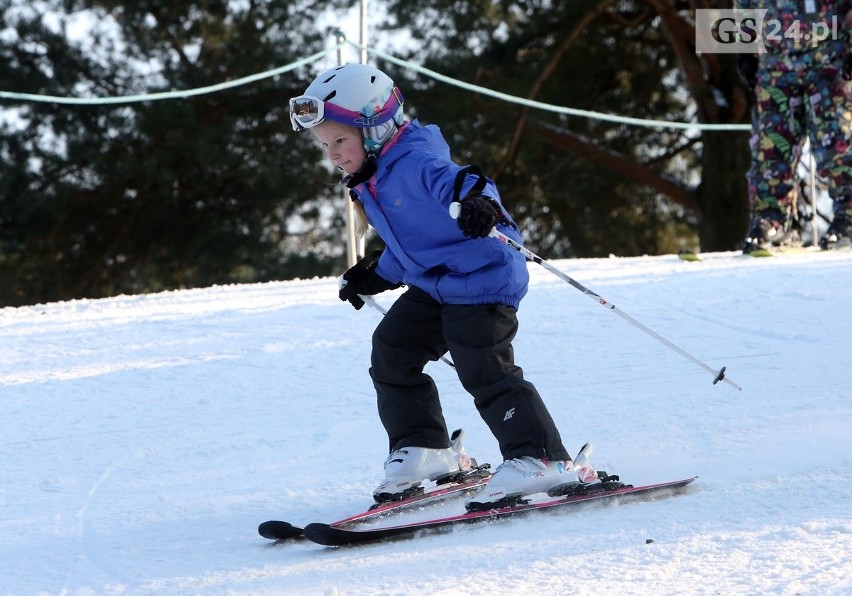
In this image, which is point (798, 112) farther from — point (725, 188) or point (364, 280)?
point (725, 188)

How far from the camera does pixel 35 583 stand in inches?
104

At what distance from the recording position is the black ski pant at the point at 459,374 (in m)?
3.04

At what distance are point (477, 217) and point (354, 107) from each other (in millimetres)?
491

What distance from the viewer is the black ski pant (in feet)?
9.97

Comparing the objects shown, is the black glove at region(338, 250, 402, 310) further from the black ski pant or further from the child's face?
the child's face

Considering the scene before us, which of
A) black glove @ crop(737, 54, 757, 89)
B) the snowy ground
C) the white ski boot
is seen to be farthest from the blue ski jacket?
black glove @ crop(737, 54, 757, 89)

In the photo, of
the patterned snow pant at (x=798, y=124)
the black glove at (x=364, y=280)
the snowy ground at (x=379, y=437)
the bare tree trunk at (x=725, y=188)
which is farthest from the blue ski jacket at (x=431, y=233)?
the bare tree trunk at (x=725, y=188)

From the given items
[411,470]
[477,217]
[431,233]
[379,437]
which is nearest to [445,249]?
[431,233]

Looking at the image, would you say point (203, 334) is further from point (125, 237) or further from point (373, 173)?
point (125, 237)

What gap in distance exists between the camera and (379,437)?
4008 millimetres

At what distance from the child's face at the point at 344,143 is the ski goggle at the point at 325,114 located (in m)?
0.03

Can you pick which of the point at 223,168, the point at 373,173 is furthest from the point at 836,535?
the point at 223,168

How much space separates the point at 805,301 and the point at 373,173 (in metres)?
3.20

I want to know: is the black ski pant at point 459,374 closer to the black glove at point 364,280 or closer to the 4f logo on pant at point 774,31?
the black glove at point 364,280
